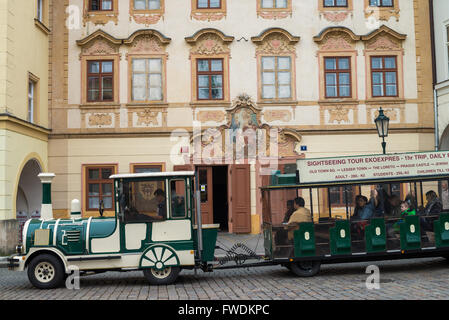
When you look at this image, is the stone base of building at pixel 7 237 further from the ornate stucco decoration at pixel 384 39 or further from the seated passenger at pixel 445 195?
the ornate stucco decoration at pixel 384 39

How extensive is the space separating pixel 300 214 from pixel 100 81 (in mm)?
11055

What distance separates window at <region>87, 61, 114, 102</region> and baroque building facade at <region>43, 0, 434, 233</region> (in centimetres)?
4

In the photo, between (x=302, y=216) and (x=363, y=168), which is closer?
(x=302, y=216)

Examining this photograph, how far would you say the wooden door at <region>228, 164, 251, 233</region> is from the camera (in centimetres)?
1905

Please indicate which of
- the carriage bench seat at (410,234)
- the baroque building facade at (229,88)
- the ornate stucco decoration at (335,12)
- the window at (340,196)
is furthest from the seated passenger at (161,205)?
the ornate stucco decoration at (335,12)

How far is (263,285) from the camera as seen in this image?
997cm

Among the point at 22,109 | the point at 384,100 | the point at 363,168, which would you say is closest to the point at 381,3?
the point at 384,100

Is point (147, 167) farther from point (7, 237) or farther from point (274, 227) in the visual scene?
point (274, 227)

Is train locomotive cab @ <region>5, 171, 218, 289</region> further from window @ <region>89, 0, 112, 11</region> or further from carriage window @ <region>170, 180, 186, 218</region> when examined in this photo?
window @ <region>89, 0, 112, 11</region>

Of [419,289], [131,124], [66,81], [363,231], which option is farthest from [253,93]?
[419,289]

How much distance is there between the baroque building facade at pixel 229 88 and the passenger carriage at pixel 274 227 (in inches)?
313

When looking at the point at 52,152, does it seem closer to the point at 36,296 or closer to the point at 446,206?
the point at 36,296

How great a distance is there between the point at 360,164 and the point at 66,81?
1205cm

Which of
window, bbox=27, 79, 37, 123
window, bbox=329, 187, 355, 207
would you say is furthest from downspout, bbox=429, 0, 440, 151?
window, bbox=27, 79, 37, 123
